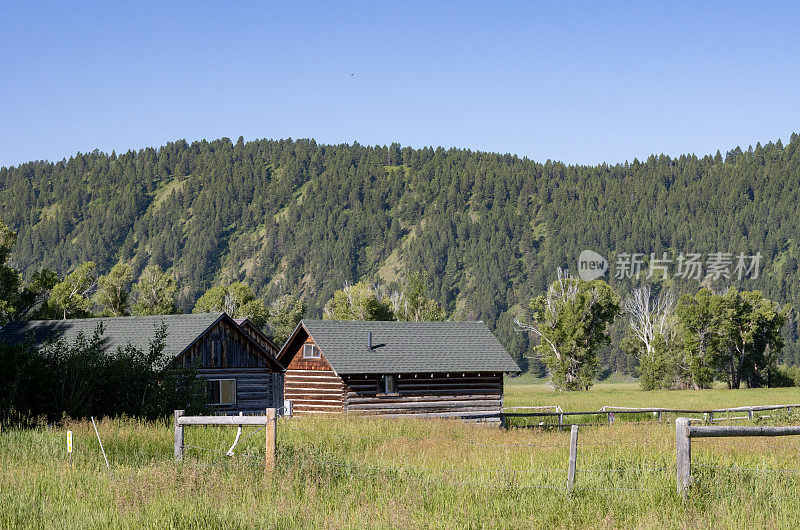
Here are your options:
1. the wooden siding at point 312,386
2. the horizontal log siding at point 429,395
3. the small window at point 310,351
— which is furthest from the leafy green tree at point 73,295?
the horizontal log siding at point 429,395

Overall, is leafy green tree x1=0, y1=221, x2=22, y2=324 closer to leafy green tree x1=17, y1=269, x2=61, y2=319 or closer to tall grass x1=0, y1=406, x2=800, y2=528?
leafy green tree x1=17, y1=269, x2=61, y2=319

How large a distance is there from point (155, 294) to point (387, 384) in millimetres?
55123

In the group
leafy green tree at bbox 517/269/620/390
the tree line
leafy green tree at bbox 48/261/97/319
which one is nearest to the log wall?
leafy green tree at bbox 48/261/97/319

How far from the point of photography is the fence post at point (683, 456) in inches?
474

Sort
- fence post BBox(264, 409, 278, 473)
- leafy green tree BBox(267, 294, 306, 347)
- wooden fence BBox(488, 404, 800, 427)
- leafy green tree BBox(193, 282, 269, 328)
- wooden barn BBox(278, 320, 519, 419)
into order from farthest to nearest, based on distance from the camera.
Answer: leafy green tree BBox(267, 294, 306, 347) < leafy green tree BBox(193, 282, 269, 328) < wooden barn BBox(278, 320, 519, 419) < wooden fence BBox(488, 404, 800, 427) < fence post BBox(264, 409, 278, 473)

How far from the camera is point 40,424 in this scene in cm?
2125

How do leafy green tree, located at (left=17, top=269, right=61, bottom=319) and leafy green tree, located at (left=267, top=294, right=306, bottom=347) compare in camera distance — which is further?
leafy green tree, located at (left=267, top=294, right=306, bottom=347)

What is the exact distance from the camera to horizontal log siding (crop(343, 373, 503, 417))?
43.2 metres

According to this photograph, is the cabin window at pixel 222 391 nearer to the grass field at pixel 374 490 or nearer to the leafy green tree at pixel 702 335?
the grass field at pixel 374 490

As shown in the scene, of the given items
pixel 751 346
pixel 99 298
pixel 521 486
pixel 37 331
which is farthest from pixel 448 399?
pixel 751 346

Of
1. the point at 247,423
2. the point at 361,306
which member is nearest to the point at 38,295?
the point at 361,306

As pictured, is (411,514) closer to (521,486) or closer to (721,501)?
(521,486)

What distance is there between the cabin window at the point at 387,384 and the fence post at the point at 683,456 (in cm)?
3223

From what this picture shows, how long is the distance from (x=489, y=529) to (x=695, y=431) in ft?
10.6
